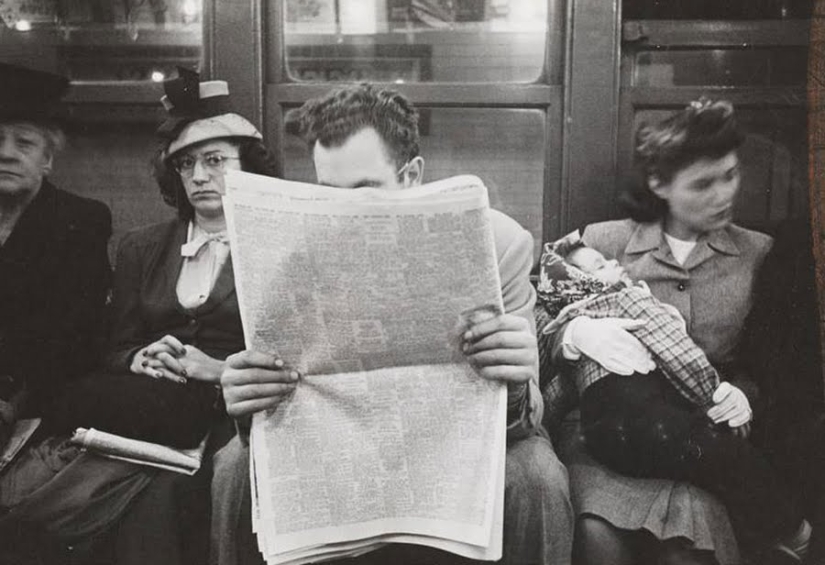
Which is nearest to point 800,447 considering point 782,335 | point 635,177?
point 782,335

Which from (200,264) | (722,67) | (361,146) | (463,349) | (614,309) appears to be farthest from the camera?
(722,67)

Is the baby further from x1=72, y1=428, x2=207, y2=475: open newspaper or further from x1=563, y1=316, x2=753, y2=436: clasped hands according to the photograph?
x1=72, y1=428, x2=207, y2=475: open newspaper

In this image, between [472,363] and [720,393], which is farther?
[720,393]

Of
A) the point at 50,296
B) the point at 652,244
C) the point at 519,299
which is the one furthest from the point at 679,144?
the point at 50,296

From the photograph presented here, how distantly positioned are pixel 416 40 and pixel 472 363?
3.86 ft

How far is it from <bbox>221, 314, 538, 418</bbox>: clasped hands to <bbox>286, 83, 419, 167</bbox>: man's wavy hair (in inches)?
19.1

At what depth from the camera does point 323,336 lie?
4.42 feet

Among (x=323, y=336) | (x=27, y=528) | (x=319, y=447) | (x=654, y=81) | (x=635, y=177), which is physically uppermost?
(x=654, y=81)

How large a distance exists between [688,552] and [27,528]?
1304 mm

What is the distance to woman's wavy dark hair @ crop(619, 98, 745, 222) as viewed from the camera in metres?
1.91

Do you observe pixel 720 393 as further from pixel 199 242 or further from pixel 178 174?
pixel 178 174

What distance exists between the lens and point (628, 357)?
168cm

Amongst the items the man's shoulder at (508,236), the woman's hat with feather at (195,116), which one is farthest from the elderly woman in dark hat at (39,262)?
the man's shoulder at (508,236)

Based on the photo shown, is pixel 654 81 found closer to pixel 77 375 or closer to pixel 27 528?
pixel 77 375
